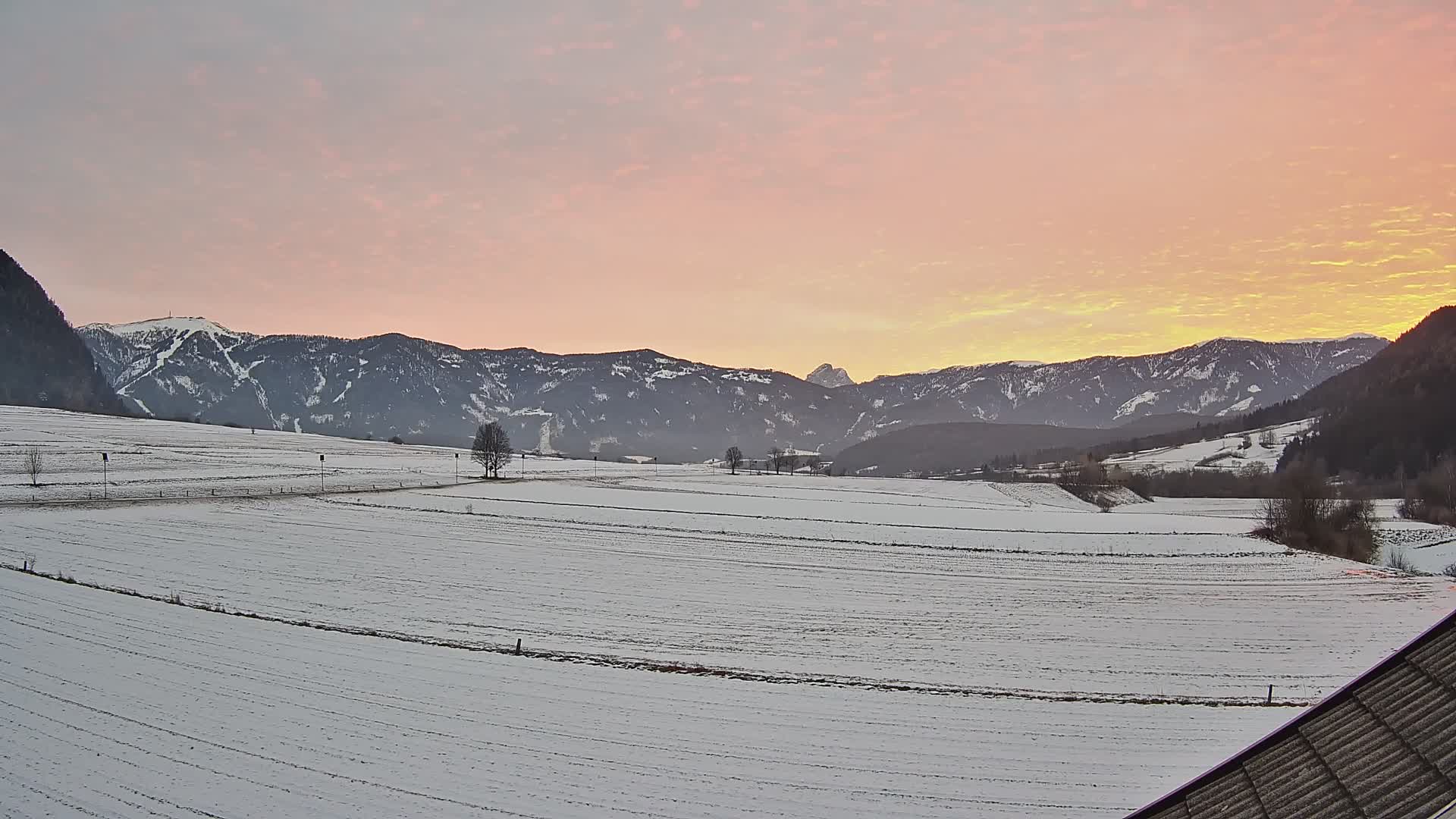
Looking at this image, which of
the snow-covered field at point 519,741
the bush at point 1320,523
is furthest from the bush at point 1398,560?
the snow-covered field at point 519,741

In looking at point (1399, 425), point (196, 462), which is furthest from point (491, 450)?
point (1399, 425)

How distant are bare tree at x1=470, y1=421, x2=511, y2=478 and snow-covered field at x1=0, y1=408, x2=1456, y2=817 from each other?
50727mm

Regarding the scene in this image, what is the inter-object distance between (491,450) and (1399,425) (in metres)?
159

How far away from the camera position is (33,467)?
78.6 m

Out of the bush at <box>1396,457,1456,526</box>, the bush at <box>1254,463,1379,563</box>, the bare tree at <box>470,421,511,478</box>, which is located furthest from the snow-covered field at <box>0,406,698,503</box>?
the bush at <box>1396,457,1456,526</box>

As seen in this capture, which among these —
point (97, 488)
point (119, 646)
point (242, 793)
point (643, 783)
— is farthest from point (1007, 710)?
point (97, 488)

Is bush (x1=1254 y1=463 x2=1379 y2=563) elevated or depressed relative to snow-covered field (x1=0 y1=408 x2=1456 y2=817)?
elevated

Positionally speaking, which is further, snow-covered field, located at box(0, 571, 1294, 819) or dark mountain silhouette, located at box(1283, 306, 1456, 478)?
dark mountain silhouette, located at box(1283, 306, 1456, 478)

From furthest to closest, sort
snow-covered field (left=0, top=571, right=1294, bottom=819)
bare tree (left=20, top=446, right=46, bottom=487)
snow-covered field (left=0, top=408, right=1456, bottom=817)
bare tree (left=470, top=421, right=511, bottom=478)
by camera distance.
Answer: bare tree (left=470, top=421, right=511, bottom=478), bare tree (left=20, top=446, right=46, bottom=487), snow-covered field (left=0, top=408, right=1456, bottom=817), snow-covered field (left=0, top=571, right=1294, bottom=819)

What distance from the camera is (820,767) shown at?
17297mm

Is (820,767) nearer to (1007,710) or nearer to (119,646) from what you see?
(1007,710)

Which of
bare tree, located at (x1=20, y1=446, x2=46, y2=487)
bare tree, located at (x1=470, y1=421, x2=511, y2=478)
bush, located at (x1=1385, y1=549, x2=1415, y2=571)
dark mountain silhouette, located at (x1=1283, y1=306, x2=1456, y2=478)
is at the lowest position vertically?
bush, located at (x1=1385, y1=549, x2=1415, y2=571)

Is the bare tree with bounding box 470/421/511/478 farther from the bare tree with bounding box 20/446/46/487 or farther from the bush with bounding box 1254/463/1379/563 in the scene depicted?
the bush with bounding box 1254/463/1379/563

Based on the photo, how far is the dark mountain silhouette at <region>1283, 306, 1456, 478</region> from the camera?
138250mm
